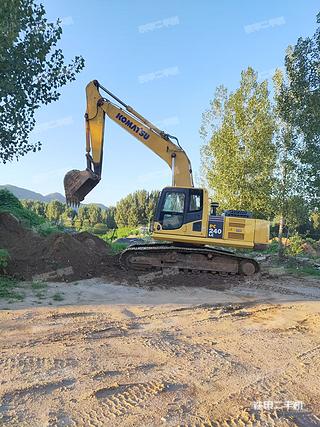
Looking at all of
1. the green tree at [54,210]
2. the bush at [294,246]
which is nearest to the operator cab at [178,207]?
the bush at [294,246]

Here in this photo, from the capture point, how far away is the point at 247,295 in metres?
9.09

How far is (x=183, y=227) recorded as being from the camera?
11.0 metres

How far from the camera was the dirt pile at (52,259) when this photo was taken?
393 inches

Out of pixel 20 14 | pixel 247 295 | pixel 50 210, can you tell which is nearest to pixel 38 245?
pixel 247 295

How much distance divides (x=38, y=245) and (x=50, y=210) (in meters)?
64.4

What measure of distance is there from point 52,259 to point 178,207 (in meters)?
3.86

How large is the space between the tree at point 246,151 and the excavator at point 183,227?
7221 mm

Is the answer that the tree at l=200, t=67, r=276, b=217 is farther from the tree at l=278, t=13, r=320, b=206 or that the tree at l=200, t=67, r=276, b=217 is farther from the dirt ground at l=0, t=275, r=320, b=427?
the dirt ground at l=0, t=275, r=320, b=427

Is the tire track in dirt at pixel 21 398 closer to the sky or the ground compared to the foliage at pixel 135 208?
closer to the ground

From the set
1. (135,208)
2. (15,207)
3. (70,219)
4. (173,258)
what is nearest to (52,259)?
(173,258)

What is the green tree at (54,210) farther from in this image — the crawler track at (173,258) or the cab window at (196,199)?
the cab window at (196,199)

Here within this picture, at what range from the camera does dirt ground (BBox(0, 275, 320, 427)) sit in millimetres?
3270

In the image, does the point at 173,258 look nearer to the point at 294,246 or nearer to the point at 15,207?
the point at 15,207

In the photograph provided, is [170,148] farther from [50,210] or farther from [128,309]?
[50,210]
